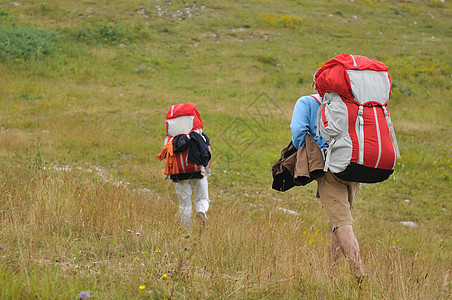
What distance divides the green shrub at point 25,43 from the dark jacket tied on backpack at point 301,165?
54.4 ft

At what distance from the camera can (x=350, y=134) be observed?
3.29 metres

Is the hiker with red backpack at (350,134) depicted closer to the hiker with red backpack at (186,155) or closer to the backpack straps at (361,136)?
the backpack straps at (361,136)

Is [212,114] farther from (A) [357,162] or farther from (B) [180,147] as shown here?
(A) [357,162]

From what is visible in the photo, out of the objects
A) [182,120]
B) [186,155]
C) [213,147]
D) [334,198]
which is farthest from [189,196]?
[213,147]

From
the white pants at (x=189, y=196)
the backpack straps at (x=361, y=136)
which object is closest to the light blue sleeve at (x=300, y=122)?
the backpack straps at (x=361, y=136)

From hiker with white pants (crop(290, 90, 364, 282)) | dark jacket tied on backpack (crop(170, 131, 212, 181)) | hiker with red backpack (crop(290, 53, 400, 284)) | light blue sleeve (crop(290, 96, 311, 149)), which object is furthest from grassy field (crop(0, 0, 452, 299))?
light blue sleeve (crop(290, 96, 311, 149))

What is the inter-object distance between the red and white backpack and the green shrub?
56.0 feet

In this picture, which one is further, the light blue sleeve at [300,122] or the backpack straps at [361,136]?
the light blue sleeve at [300,122]

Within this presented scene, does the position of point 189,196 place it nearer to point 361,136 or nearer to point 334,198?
point 334,198

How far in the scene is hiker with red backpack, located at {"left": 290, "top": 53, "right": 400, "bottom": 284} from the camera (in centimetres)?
327

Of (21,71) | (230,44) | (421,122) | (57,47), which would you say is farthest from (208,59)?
(421,122)

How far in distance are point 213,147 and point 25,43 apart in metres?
11.8

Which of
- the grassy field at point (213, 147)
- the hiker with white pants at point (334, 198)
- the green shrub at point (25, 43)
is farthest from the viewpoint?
the green shrub at point (25, 43)

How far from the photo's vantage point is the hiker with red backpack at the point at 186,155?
200 inches
